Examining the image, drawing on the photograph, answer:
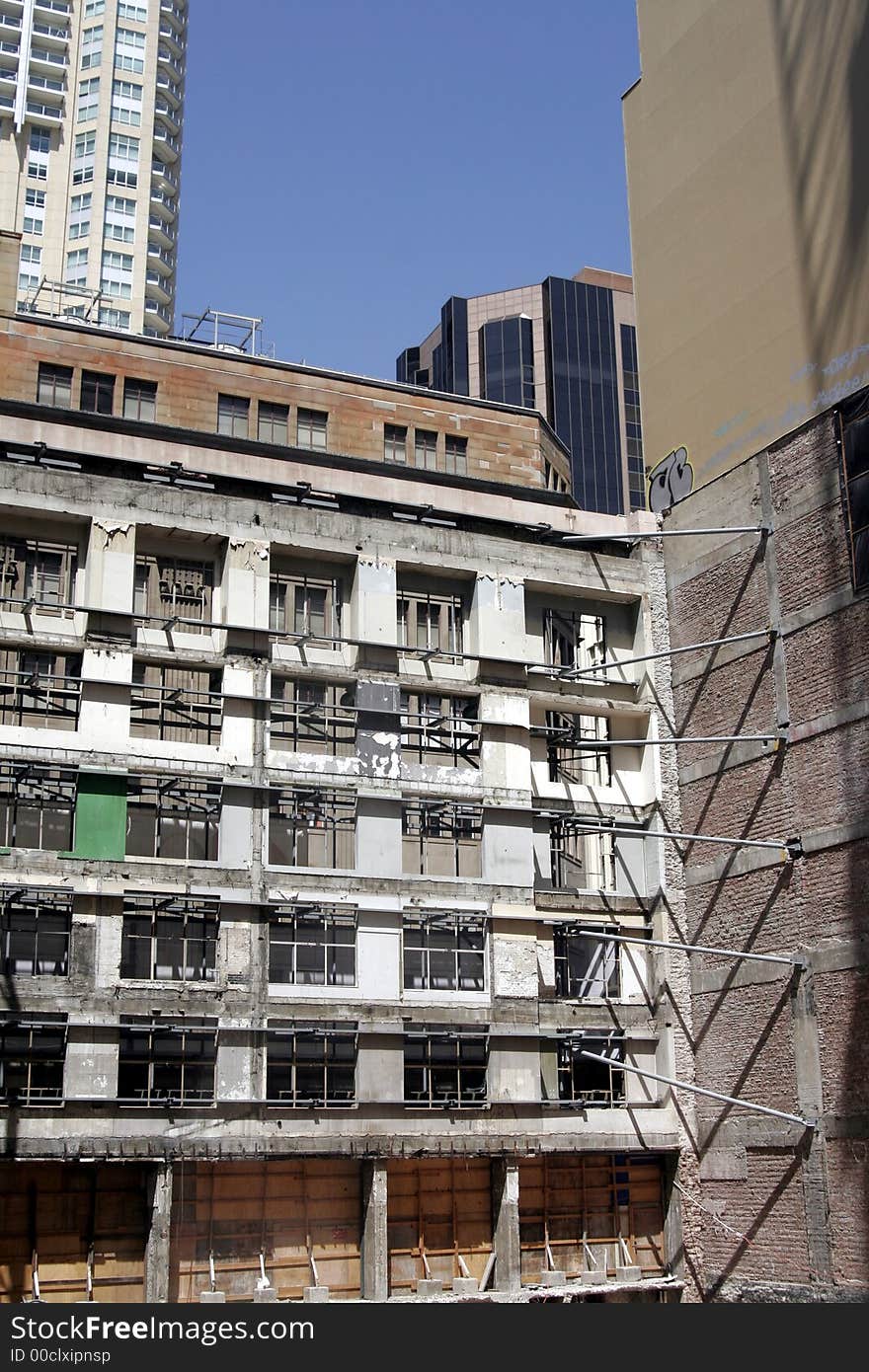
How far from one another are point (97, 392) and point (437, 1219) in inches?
1323

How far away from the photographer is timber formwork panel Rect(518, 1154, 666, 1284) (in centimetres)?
4612

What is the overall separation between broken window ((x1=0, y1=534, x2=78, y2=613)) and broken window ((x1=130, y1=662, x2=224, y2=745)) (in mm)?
3160

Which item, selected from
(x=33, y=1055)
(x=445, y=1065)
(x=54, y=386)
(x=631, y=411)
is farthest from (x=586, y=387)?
(x=33, y=1055)

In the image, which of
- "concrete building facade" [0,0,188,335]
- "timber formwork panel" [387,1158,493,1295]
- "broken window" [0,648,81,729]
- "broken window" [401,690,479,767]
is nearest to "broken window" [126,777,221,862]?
"broken window" [0,648,81,729]

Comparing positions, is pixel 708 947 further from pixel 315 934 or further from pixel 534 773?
pixel 315 934

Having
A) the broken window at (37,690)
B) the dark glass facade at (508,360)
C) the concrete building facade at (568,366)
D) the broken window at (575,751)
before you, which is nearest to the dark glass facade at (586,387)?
the concrete building facade at (568,366)

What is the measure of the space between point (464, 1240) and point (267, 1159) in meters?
6.22

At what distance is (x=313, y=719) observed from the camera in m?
47.6

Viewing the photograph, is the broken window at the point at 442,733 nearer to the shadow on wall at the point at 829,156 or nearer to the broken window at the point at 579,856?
the broken window at the point at 579,856

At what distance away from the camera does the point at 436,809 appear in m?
48.2

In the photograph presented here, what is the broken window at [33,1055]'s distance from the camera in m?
41.6

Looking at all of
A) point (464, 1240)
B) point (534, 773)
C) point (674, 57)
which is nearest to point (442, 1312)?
point (464, 1240)

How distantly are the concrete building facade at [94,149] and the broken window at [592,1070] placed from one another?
9273 cm

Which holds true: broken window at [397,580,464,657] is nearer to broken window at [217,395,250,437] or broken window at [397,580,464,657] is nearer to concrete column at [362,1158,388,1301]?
concrete column at [362,1158,388,1301]
